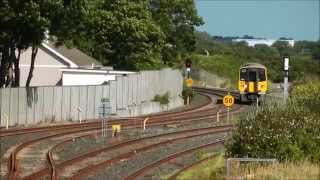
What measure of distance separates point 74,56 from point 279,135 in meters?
46.3

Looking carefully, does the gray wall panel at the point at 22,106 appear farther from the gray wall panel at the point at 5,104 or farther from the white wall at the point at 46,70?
the white wall at the point at 46,70

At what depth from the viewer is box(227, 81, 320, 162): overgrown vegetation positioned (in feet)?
59.7

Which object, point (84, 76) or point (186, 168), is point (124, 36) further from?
point (186, 168)

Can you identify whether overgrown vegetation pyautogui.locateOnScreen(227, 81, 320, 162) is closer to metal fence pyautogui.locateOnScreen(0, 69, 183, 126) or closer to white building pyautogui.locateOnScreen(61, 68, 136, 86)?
metal fence pyautogui.locateOnScreen(0, 69, 183, 126)

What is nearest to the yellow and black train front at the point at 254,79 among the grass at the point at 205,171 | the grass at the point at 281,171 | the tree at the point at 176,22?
the tree at the point at 176,22

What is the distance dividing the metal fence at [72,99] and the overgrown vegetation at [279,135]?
18.2 m

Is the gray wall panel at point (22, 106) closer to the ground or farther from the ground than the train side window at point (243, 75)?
closer to the ground

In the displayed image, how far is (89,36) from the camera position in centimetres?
6719

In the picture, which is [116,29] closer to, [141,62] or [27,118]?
[141,62]

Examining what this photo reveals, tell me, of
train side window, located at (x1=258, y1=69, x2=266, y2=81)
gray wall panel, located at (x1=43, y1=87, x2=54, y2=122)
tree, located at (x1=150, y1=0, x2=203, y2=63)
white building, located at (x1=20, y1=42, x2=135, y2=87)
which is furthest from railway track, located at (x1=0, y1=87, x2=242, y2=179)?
tree, located at (x1=150, y1=0, x2=203, y2=63)

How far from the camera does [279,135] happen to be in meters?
18.4

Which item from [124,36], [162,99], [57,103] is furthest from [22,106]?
[124,36]

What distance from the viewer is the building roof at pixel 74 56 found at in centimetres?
5819

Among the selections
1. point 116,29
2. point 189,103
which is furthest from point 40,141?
point 116,29
